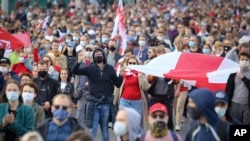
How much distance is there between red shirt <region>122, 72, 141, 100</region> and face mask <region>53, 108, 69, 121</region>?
521 cm

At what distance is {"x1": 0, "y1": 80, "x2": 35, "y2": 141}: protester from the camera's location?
11.5m

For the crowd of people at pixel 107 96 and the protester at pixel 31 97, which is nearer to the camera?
the crowd of people at pixel 107 96

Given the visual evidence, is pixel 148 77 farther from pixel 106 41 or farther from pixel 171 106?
pixel 106 41

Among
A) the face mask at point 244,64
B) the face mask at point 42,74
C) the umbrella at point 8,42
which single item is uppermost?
the umbrella at point 8,42

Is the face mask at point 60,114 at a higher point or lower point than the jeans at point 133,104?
higher

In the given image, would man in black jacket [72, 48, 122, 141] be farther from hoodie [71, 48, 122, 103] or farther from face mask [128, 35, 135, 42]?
face mask [128, 35, 135, 42]

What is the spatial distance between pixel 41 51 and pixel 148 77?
245 inches

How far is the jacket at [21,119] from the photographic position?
1155cm

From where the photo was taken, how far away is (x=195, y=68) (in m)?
14.5

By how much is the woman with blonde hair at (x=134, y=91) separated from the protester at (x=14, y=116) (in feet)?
12.2

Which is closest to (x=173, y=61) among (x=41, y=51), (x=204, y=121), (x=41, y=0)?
(x=204, y=121)

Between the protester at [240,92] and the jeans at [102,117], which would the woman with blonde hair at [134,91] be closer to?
the jeans at [102,117]

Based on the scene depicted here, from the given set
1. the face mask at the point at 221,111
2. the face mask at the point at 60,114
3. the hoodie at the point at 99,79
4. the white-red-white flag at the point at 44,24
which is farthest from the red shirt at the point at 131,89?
the white-red-white flag at the point at 44,24

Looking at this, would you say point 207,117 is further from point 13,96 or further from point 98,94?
point 98,94
